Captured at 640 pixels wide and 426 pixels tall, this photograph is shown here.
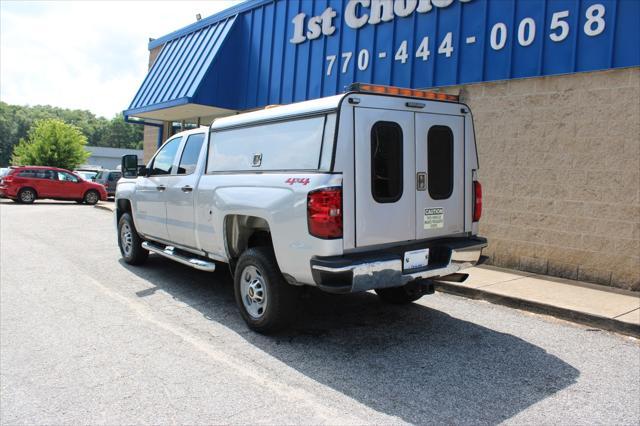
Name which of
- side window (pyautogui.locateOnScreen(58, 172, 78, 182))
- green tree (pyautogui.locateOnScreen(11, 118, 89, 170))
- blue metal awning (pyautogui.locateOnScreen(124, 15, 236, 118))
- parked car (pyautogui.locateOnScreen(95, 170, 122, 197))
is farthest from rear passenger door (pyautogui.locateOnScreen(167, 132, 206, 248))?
green tree (pyautogui.locateOnScreen(11, 118, 89, 170))

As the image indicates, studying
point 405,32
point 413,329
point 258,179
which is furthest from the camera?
point 405,32

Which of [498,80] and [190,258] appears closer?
[190,258]

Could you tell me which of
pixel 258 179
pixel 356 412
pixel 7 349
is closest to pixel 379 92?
pixel 258 179

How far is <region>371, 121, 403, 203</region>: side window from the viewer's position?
14.4 feet

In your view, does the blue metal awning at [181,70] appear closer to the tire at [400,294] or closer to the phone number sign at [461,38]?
the phone number sign at [461,38]

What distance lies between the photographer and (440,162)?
194 inches

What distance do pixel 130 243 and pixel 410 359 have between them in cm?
531

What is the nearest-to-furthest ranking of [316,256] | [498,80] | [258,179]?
[316,256], [258,179], [498,80]

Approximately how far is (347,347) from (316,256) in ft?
3.36

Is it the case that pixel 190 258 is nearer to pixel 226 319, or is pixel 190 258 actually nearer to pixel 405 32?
pixel 226 319

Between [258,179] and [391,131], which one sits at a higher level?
[391,131]

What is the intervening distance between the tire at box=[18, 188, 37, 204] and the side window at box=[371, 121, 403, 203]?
67.2 feet

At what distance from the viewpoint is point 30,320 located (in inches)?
204

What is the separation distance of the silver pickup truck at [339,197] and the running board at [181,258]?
39 mm
